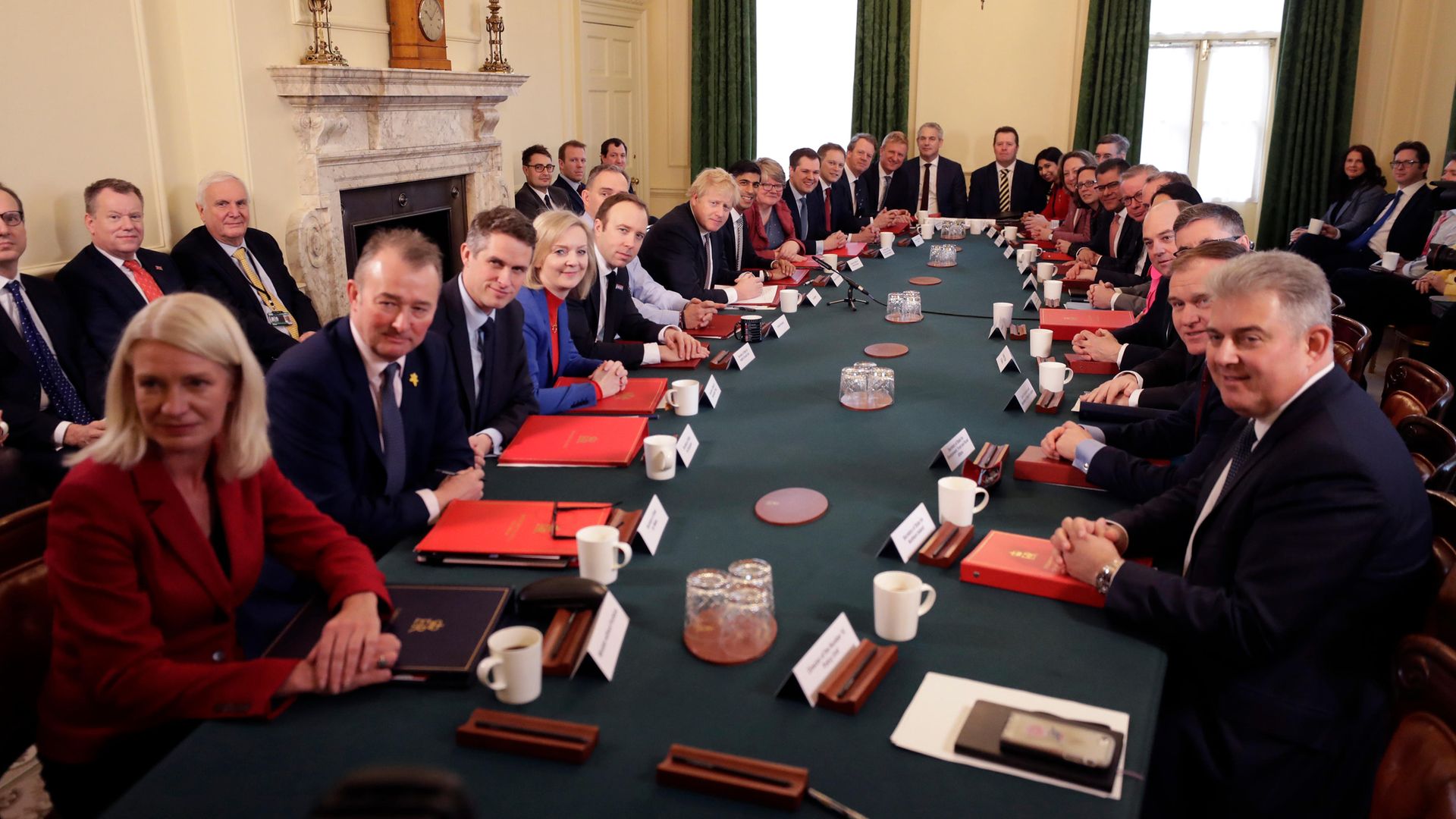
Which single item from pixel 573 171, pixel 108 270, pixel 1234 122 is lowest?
pixel 108 270

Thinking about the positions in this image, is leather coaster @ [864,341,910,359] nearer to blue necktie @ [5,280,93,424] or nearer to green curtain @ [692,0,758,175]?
blue necktie @ [5,280,93,424]

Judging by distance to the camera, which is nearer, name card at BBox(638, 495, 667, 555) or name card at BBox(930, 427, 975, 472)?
name card at BBox(638, 495, 667, 555)

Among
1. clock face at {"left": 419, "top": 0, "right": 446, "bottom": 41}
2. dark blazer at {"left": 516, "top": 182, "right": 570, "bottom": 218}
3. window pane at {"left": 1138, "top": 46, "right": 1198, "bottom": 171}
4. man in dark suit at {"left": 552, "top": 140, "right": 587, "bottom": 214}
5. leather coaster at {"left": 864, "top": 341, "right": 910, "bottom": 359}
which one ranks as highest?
clock face at {"left": 419, "top": 0, "right": 446, "bottom": 41}

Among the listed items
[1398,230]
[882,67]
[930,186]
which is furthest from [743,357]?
[882,67]

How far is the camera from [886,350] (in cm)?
344

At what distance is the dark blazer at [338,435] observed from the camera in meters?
1.99

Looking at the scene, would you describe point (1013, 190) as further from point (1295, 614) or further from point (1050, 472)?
point (1295, 614)

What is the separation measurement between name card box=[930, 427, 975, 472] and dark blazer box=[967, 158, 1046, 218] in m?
6.18

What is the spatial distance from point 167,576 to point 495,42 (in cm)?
583

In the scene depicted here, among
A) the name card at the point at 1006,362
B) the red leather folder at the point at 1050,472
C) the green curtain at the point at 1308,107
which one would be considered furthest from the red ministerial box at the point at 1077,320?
the green curtain at the point at 1308,107

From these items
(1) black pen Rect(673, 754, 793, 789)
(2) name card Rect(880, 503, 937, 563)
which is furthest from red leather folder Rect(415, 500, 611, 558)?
(1) black pen Rect(673, 754, 793, 789)

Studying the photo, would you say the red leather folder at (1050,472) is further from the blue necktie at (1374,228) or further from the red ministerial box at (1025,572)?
the blue necktie at (1374,228)

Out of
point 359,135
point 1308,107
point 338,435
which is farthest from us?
point 1308,107

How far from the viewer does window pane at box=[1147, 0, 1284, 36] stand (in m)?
7.98
